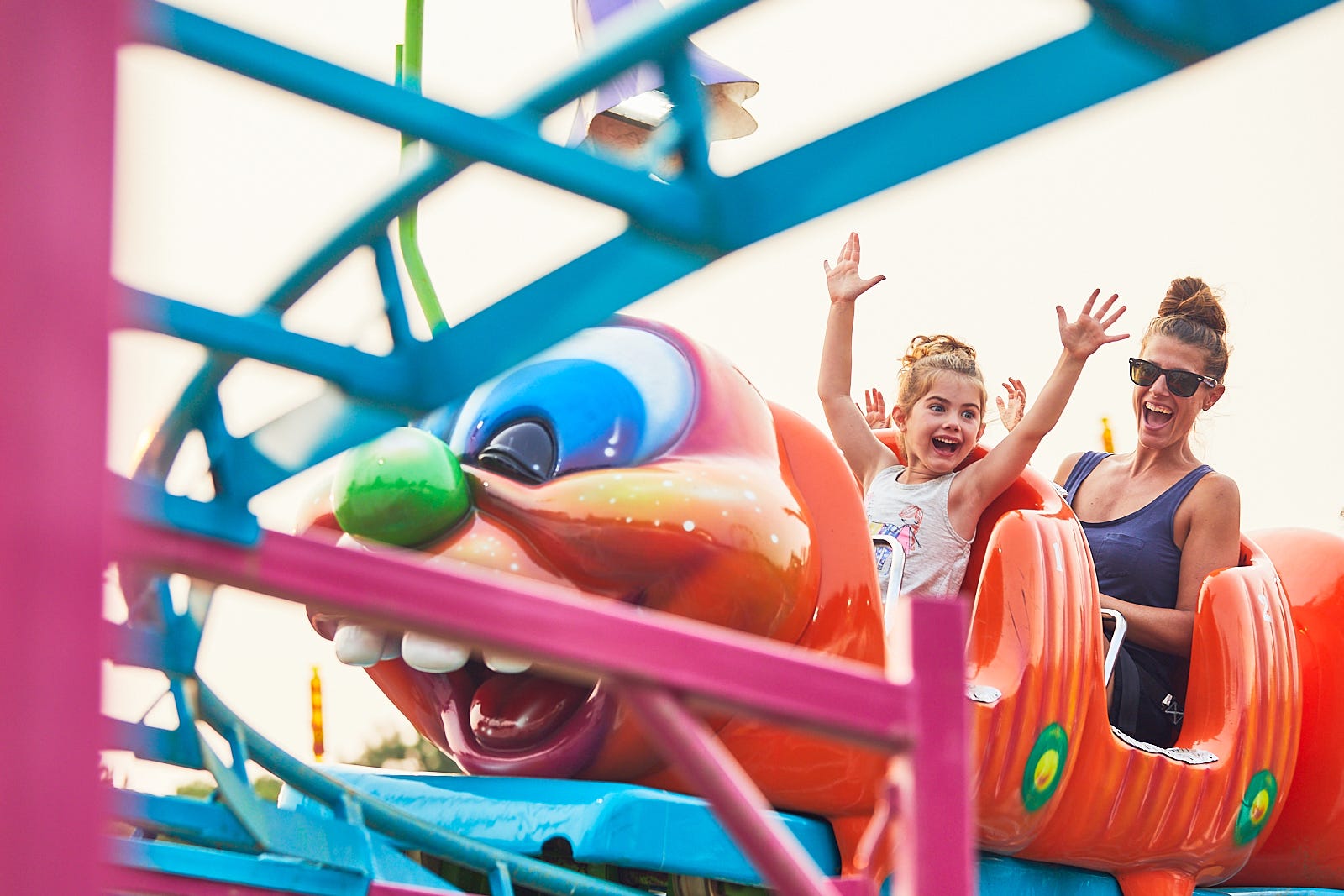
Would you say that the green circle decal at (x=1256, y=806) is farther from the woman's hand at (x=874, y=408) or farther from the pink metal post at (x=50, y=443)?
the pink metal post at (x=50, y=443)

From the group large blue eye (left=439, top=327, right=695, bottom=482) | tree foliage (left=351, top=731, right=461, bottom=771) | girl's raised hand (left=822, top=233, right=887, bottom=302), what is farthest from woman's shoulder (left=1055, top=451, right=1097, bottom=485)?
tree foliage (left=351, top=731, right=461, bottom=771)

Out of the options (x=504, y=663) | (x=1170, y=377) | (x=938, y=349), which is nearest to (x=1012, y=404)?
(x=1170, y=377)

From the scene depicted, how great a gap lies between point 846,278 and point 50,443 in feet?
7.95

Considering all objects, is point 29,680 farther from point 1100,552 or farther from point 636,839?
point 1100,552

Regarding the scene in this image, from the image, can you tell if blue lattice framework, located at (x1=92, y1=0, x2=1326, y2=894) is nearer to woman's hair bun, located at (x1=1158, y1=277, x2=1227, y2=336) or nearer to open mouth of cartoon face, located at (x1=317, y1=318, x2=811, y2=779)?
open mouth of cartoon face, located at (x1=317, y1=318, x2=811, y2=779)

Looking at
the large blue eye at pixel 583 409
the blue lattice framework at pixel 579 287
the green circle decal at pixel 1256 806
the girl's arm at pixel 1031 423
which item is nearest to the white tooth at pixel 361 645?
the large blue eye at pixel 583 409

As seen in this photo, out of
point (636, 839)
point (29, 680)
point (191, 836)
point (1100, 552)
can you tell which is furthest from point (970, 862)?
point (1100, 552)

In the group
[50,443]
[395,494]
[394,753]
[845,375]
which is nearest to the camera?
[50,443]

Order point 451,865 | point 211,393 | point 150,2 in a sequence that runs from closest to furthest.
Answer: point 150,2
point 211,393
point 451,865

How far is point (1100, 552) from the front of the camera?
3.58 metres

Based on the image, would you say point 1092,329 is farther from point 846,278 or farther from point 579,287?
point 579,287

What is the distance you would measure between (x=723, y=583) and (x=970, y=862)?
1.28 m

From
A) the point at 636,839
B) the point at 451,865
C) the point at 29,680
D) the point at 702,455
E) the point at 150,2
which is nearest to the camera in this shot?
the point at 29,680

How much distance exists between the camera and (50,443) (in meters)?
0.76
